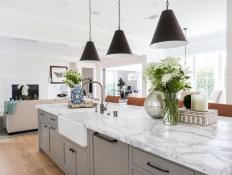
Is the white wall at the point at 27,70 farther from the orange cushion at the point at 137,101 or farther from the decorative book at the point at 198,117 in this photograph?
the decorative book at the point at 198,117

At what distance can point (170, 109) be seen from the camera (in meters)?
1.57

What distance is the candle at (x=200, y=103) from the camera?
1632 millimetres

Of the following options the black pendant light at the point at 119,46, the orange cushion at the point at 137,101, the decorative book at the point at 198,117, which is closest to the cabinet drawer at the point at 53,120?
the black pendant light at the point at 119,46

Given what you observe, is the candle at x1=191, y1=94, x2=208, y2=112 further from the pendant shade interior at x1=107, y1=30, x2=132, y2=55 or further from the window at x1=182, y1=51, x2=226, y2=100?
the window at x1=182, y1=51, x2=226, y2=100

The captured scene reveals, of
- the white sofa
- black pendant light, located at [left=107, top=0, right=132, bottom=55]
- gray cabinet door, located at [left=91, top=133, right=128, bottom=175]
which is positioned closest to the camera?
gray cabinet door, located at [left=91, top=133, right=128, bottom=175]

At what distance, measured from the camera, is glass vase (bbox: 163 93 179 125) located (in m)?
1.57

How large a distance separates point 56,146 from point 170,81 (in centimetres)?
190

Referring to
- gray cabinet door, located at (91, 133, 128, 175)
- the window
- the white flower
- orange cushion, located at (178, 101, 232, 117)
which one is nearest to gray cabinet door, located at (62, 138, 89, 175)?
gray cabinet door, located at (91, 133, 128, 175)

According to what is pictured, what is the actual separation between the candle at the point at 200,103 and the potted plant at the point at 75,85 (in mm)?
1965

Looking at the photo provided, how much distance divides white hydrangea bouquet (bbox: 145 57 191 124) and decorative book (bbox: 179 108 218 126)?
4.4 inches

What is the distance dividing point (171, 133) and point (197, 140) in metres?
0.20

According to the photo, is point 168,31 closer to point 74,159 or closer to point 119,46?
point 119,46

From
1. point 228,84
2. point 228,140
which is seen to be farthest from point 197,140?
point 228,84

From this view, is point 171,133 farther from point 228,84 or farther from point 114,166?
point 228,84
